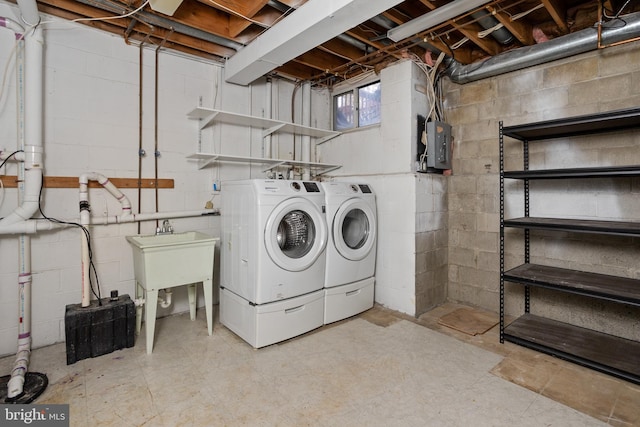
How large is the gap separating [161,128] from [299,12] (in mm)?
1649

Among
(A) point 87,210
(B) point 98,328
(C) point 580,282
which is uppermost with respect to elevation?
(A) point 87,210

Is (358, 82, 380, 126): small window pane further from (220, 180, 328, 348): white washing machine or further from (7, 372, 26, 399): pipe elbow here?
(7, 372, 26, 399): pipe elbow

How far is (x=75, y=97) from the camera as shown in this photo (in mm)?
2592

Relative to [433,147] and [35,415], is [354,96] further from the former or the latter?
[35,415]

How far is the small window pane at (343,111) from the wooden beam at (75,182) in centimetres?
211

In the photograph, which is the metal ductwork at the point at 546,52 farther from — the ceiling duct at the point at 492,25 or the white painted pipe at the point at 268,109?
the white painted pipe at the point at 268,109

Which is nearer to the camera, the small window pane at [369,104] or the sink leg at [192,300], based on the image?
the sink leg at [192,300]

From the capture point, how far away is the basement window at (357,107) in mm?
3575

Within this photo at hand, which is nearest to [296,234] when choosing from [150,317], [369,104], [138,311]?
[150,317]

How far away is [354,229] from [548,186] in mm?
1775

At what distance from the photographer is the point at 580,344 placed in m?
2.37

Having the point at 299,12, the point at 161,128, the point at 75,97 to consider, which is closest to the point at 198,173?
the point at 161,128

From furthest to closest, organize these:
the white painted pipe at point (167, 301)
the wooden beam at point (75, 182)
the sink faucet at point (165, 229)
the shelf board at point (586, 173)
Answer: the sink faucet at point (165, 229) < the white painted pipe at point (167, 301) < the wooden beam at point (75, 182) < the shelf board at point (586, 173)

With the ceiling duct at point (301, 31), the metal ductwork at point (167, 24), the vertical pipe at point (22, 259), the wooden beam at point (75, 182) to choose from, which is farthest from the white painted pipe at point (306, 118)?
the vertical pipe at point (22, 259)
